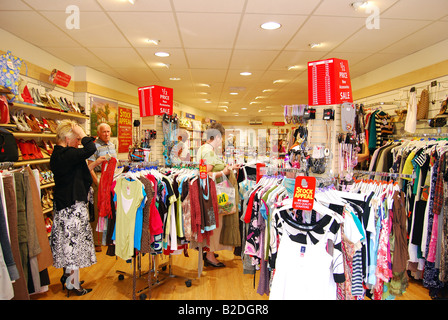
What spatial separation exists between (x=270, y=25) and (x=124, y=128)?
502 cm

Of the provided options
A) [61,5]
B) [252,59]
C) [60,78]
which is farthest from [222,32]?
[60,78]

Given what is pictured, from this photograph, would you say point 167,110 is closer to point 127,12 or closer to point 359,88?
point 127,12

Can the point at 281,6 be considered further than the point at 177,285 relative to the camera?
No

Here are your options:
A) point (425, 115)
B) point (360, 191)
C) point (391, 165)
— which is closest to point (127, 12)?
point (360, 191)

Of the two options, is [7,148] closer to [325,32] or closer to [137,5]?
[137,5]

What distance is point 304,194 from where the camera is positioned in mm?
1895

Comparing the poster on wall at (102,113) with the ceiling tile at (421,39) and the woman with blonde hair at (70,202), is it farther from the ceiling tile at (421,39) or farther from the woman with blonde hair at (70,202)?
the ceiling tile at (421,39)

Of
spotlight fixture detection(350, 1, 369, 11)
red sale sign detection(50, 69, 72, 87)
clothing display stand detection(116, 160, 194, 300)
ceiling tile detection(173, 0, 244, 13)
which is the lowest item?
clothing display stand detection(116, 160, 194, 300)

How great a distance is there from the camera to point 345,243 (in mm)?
2025

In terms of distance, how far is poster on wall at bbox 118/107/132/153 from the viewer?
7257 mm

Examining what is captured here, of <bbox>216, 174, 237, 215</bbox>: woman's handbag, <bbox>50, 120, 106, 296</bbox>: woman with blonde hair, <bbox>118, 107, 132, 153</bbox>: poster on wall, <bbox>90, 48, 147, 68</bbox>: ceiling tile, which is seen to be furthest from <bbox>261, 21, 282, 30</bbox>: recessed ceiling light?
<bbox>118, 107, 132, 153</bbox>: poster on wall

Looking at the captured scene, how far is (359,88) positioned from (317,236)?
234 inches

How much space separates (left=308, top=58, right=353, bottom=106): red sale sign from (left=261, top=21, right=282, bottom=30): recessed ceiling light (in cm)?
106

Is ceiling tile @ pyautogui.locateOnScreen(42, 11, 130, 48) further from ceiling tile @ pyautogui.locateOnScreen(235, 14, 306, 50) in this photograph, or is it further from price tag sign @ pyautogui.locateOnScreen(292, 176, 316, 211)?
price tag sign @ pyautogui.locateOnScreen(292, 176, 316, 211)
